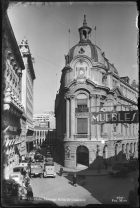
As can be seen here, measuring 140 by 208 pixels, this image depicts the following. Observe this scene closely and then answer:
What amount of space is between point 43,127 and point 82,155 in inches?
83.2

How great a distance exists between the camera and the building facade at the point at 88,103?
34.8 feet

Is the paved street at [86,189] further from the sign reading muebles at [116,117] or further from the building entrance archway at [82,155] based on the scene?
the sign reading muebles at [116,117]

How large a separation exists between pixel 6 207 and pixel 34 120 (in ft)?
12.5

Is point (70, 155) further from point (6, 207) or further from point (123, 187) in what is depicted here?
point (6, 207)

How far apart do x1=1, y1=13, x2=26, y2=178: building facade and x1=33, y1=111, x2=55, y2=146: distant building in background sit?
0.64 metres

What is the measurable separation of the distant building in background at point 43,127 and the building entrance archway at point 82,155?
1354 mm

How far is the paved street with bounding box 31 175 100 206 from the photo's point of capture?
9.45 meters

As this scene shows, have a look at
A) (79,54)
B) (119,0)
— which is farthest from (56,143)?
(119,0)

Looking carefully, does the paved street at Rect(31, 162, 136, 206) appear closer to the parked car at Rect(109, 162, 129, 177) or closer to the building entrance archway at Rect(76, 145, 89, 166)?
the parked car at Rect(109, 162, 129, 177)

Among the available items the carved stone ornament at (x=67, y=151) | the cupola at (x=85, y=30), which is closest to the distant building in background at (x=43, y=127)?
the carved stone ornament at (x=67, y=151)

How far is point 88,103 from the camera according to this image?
10.9 metres

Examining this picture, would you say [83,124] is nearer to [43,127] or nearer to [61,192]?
[43,127]

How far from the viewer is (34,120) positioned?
11523 mm

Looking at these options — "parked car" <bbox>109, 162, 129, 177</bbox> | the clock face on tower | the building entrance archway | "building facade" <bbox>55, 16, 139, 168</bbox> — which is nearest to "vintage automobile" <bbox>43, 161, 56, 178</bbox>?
A: "building facade" <bbox>55, 16, 139, 168</bbox>
